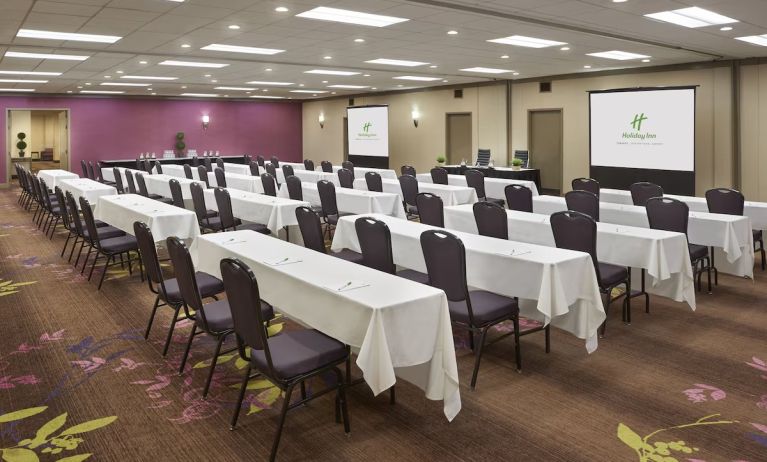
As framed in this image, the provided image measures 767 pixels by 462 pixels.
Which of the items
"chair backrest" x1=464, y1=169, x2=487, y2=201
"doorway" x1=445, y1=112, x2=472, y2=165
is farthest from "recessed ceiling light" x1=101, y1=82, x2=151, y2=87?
"chair backrest" x1=464, y1=169, x2=487, y2=201

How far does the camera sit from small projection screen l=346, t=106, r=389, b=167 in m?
18.5

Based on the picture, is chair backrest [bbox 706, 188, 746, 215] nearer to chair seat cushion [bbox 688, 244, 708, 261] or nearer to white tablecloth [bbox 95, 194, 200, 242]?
chair seat cushion [bbox 688, 244, 708, 261]

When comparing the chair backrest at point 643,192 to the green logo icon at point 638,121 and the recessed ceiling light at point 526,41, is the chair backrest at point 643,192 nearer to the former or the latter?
the recessed ceiling light at point 526,41

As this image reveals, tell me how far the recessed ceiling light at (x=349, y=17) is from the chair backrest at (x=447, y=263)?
3.82 m

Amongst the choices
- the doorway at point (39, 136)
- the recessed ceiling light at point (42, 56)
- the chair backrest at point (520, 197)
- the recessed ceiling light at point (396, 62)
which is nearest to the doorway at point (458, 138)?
the recessed ceiling light at point (396, 62)

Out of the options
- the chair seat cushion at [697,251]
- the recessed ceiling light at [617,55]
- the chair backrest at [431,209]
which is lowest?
the chair seat cushion at [697,251]

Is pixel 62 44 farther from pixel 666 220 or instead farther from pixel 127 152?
pixel 127 152

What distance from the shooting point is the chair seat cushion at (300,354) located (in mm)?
3092

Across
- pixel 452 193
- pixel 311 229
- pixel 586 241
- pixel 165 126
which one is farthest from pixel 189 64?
pixel 165 126

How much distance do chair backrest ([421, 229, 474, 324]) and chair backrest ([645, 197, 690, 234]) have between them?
2.95m

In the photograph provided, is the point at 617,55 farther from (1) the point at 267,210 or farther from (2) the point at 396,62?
(1) the point at 267,210

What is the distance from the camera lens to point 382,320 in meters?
3.07

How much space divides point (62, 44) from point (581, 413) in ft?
29.1

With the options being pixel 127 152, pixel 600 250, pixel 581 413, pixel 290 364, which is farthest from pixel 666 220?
pixel 127 152
